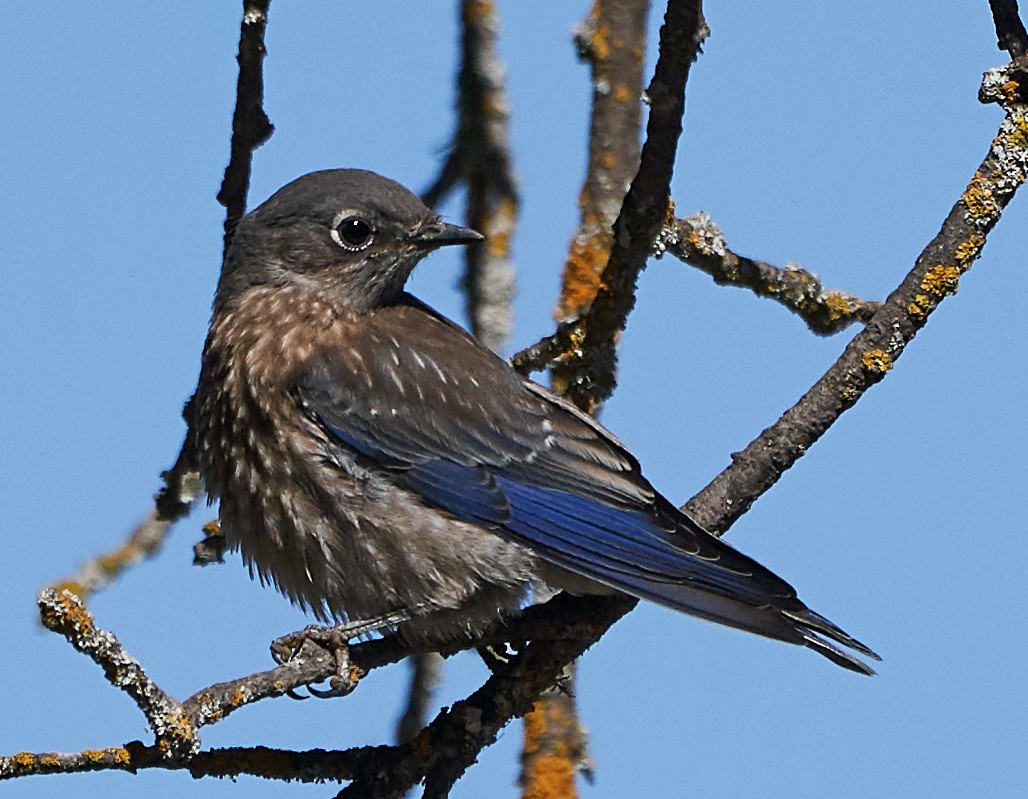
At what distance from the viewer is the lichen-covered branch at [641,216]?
5691 millimetres

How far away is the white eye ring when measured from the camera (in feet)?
23.0

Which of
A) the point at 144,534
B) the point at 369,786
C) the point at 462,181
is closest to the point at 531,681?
the point at 369,786

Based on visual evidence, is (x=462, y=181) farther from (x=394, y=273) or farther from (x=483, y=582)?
(x=483, y=582)

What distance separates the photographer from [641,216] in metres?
6.18

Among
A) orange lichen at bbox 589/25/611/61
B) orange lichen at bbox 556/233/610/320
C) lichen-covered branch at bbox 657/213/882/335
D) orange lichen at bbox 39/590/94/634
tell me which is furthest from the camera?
orange lichen at bbox 589/25/611/61

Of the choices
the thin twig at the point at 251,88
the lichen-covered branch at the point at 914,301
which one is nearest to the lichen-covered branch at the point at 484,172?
the thin twig at the point at 251,88

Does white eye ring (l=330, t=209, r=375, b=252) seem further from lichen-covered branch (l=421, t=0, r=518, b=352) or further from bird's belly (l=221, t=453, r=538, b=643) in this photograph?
bird's belly (l=221, t=453, r=538, b=643)

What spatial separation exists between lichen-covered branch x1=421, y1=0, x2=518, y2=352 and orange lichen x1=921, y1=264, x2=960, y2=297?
8.09 ft

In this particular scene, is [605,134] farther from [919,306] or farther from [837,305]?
[919,306]

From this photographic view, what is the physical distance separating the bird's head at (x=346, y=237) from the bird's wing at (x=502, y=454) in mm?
224

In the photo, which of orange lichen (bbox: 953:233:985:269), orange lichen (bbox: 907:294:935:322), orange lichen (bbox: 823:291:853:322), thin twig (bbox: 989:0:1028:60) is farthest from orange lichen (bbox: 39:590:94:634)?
orange lichen (bbox: 823:291:853:322)

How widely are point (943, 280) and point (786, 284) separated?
1.62 meters

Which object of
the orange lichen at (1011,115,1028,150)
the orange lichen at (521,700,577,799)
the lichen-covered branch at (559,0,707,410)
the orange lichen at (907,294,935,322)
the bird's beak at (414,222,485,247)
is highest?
the bird's beak at (414,222,485,247)

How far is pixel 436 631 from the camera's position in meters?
6.19
